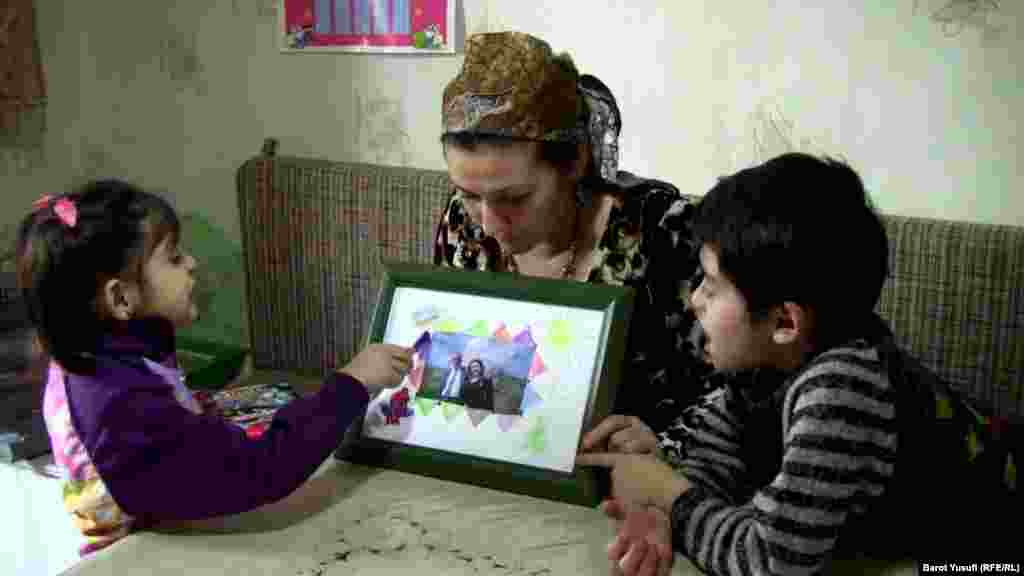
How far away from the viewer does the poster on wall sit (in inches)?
72.8

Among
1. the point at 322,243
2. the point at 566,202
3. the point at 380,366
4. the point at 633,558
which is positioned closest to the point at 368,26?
the point at 322,243

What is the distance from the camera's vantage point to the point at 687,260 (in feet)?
4.36

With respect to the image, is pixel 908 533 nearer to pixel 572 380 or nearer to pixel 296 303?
pixel 572 380

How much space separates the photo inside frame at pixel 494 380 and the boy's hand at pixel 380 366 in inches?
0.8

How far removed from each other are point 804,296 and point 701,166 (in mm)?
826

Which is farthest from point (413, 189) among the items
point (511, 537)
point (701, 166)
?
point (511, 537)

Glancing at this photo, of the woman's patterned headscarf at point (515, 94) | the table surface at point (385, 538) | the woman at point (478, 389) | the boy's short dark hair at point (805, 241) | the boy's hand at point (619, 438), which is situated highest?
the woman's patterned headscarf at point (515, 94)

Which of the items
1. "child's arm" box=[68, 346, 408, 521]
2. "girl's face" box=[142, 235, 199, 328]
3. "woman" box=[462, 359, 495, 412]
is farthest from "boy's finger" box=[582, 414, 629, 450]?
"girl's face" box=[142, 235, 199, 328]

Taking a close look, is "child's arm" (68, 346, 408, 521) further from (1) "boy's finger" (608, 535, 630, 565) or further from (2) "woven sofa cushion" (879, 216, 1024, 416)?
(2) "woven sofa cushion" (879, 216, 1024, 416)

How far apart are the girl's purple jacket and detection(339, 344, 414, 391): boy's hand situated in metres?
0.11

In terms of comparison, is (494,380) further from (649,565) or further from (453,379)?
(649,565)

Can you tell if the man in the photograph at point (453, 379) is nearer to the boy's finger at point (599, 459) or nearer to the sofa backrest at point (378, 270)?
the boy's finger at point (599, 459)

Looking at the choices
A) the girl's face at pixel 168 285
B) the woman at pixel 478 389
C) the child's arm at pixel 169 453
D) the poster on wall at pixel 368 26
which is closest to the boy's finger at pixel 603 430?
the woman at pixel 478 389

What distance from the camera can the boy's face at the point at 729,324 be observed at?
3.19 ft
